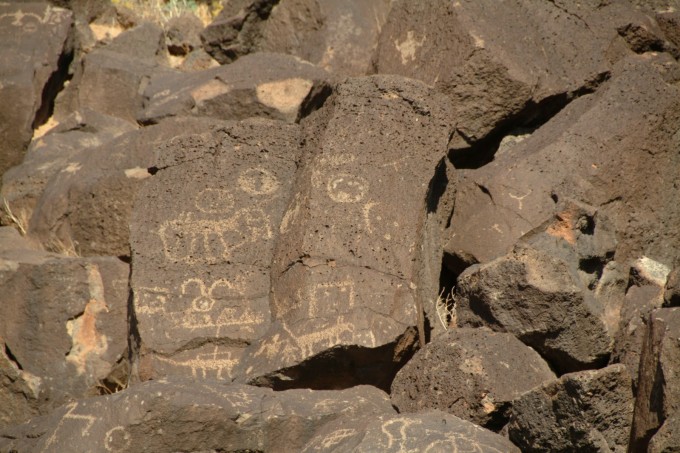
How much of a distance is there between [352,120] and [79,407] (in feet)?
6.73

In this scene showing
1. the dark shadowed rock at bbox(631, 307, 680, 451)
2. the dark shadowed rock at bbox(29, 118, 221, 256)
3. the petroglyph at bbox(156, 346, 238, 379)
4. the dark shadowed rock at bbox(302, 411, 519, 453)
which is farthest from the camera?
the dark shadowed rock at bbox(29, 118, 221, 256)

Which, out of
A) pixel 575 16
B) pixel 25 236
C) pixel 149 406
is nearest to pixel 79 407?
pixel 149 406

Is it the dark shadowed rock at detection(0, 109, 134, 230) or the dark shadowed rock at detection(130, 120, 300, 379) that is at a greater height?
the dark shadowed rock at detection(130, 120, 300, 379)

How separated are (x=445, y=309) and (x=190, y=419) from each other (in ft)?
6.62

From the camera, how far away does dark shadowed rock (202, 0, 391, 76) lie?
8469 millimetres

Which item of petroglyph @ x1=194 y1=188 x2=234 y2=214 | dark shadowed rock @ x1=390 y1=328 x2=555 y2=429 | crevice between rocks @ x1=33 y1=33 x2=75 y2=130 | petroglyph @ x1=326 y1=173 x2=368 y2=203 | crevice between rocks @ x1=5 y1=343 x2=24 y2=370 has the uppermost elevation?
petroglyph @ x1=326 y1=173 x2=368 y2=203

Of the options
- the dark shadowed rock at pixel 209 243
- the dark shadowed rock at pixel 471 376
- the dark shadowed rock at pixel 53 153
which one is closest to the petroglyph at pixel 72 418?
the dark shadowed rock at pixel 209 243

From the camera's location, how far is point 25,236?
750 centimetres

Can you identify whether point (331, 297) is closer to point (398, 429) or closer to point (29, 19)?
point (398, 429)

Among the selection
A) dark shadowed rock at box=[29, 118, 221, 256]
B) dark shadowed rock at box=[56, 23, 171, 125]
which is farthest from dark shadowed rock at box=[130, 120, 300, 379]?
dark shadowed rock at box=[56, 23, 171, 125]

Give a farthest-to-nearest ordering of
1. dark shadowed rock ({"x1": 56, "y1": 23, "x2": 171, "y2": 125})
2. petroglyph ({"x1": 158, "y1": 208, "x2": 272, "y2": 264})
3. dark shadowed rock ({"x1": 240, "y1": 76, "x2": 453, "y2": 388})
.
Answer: dark shadowed rock ({"x1": 56, "y1": 23, "x2": 171, "y2": 125}) → petroglyph ({"x1": 158, "y1": 208, "x2": 272, "y2": 264}) → dark shadowed rock ({"x1": 240, "y1": 76, "x2": 453, "y2": 388})

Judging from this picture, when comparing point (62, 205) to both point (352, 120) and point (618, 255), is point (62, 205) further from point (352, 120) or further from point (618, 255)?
point (618, 255)

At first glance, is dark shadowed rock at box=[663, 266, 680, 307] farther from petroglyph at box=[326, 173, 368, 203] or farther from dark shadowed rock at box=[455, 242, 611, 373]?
petroglyph at box=[326, 173, 368, 203]

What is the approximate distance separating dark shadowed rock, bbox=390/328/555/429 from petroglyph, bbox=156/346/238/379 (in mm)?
937
